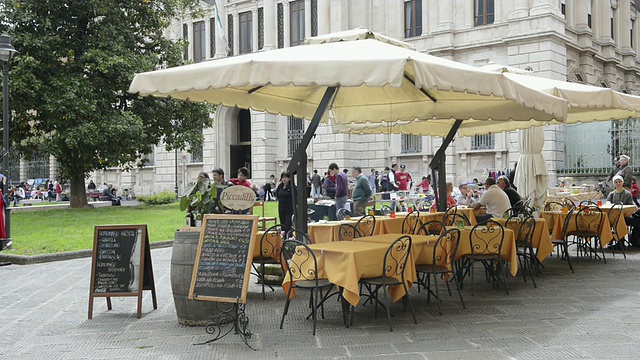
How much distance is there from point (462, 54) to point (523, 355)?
2655cm

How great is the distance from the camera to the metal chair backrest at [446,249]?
6.97 metres

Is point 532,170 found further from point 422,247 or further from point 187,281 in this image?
point 187,281

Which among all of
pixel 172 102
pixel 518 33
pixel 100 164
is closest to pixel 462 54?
pixel 518 33

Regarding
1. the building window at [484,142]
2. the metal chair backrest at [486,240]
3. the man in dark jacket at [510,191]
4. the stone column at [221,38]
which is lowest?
the metal chair backrest at [486,240]

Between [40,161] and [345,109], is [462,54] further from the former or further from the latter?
[40,161]

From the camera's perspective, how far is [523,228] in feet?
29.5

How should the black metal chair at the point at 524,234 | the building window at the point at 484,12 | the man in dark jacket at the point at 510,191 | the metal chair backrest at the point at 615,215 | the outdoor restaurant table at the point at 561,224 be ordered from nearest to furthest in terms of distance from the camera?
the black metal chair at the point at 524,234
the outdoor restaurant table at the point at 561,224
the metal chair backrest at the point at 615,215
the man in dark jacket at the point at 510,191
the building window at the point at 484,12

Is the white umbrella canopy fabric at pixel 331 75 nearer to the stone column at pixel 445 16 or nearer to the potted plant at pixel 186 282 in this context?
the potted plant at pixel 186 282

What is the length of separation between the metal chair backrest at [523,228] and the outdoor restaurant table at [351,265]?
2807mm

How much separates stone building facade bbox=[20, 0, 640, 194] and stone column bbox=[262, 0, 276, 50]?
6 centimetres

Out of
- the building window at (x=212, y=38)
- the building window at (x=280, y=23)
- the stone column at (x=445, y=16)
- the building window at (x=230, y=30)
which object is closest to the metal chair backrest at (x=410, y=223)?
the stone column at (x=445, y=16)

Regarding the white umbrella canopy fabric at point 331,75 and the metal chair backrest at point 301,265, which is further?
the metal chair backrest at point 301,265

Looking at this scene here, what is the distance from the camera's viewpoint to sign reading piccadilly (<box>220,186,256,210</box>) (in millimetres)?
6691

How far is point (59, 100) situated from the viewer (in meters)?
21.6
